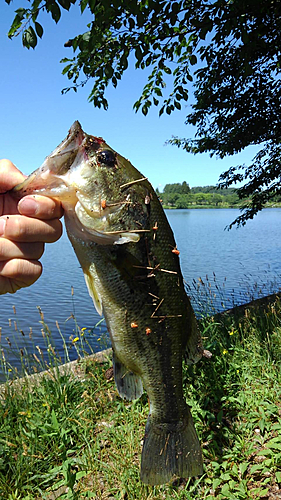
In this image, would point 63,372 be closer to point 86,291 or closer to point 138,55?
point 138,55

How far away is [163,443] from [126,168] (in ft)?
5.82

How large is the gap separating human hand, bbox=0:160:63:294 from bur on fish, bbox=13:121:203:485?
0.09 m

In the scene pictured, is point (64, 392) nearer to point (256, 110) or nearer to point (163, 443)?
point (163, 443)

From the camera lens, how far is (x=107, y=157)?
6.54 ft

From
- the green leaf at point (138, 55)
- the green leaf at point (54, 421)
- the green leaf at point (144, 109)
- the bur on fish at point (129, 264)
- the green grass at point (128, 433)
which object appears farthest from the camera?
the green leaf at point (144, 109)

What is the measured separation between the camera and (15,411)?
3.93m

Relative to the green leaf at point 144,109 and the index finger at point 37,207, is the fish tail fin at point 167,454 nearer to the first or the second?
the index finger at point 37,207

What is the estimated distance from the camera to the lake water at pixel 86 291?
7.79 m

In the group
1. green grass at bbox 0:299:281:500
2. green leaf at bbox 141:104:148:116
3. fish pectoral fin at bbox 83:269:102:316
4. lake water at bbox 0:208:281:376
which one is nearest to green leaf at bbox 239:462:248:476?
green grass at bbox 0:299:281:500

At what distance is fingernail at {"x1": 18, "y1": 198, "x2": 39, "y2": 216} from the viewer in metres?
1.74

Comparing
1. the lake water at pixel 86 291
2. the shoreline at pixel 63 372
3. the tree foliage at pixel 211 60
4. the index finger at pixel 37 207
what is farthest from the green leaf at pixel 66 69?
the index finger at pixel 37 207

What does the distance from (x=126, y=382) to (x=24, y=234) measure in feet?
3.61

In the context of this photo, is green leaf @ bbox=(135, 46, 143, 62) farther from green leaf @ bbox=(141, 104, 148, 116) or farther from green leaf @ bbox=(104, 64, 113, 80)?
green leaf @ bbox=(141, 104, 148, 116)

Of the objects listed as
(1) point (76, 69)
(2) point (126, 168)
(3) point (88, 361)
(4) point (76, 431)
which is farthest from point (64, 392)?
(1) point (76, 69)
